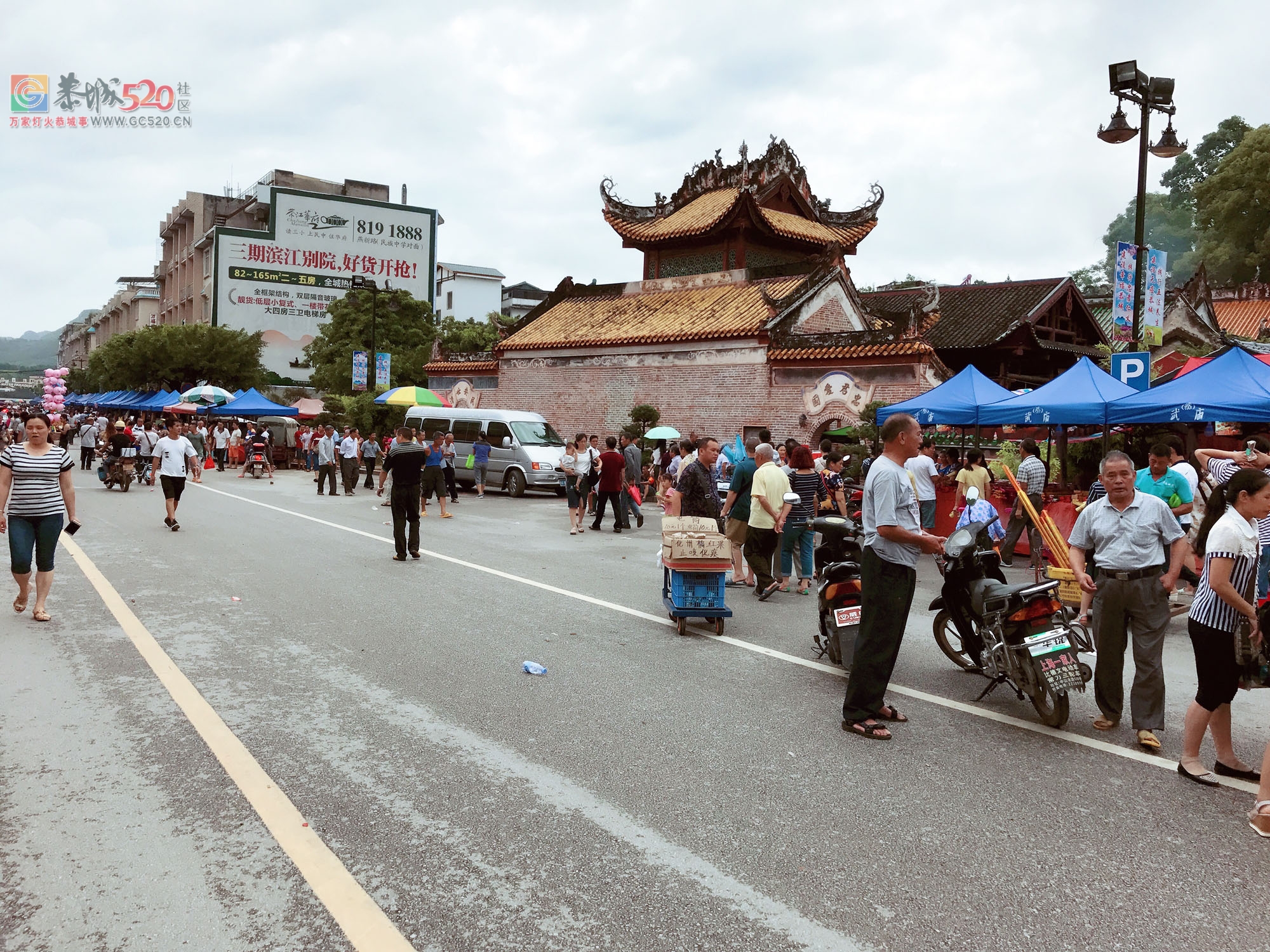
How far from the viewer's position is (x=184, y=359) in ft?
179

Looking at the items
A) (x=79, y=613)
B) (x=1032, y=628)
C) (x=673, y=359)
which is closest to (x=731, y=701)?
(x=1032, y=628)

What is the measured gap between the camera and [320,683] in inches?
243

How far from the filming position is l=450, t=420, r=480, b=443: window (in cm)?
2523

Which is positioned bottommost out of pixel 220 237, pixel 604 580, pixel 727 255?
pixel 604 580

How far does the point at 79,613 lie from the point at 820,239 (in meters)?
27.3

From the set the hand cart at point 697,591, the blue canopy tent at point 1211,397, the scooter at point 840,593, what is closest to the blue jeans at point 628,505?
the blue canopy tent at point 1211,397

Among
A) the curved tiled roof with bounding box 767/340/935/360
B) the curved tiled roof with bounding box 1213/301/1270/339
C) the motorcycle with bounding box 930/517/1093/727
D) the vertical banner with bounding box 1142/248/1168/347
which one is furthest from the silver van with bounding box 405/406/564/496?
the curved tiled roof with bounding box 1213/301/1270/339

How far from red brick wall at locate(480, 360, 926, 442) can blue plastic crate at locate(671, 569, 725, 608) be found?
1667 cm

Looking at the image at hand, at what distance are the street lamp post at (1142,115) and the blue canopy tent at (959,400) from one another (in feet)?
8.76

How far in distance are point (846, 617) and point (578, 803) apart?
10.4 feet

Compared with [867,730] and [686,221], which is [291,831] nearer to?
[867,730]

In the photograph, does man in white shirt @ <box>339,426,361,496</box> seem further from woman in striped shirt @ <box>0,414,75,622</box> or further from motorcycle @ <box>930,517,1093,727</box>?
motorcycle @ <box>930,517,1093,727</box>

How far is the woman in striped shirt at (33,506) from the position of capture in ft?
25.7

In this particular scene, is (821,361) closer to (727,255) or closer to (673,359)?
(673,359)
